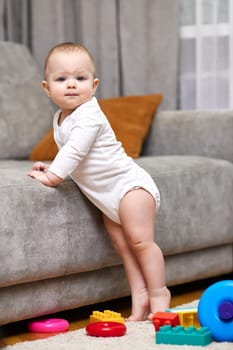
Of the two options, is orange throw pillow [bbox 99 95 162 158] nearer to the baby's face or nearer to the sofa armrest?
the sofa armrest

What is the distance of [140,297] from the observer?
7.03 feet

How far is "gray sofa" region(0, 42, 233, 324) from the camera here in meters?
1.96

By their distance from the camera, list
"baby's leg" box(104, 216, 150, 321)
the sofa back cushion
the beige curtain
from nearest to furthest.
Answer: "baby's leg" box(104, 216, 150, 321), the sofa back cushion, the beige curtain

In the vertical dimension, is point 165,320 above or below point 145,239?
below

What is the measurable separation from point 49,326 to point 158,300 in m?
0.31

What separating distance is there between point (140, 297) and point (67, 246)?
27 cm

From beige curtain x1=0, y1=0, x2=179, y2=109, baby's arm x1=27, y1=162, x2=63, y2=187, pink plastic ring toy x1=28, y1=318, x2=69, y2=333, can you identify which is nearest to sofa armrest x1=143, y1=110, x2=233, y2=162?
beige curtain x1=0, y1=0, x2=179, y2=109

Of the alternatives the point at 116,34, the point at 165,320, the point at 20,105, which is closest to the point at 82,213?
the point at 165,320

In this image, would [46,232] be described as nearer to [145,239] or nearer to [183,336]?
[145,239]

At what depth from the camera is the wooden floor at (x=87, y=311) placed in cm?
202

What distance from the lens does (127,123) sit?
2.78 metres

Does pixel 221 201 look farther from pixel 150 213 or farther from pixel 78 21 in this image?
pixel 78 21

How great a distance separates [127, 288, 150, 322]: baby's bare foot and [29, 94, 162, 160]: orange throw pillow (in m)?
0.66

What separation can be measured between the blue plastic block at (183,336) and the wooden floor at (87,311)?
0.34 meters
